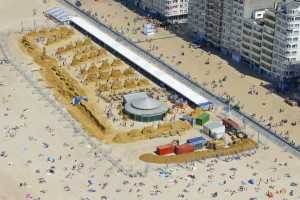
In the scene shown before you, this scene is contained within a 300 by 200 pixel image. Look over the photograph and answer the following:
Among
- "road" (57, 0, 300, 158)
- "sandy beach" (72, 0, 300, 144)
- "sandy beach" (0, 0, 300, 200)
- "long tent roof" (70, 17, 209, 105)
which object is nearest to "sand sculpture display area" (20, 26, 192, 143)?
"long tent roof" (70, 17, 209, 105)

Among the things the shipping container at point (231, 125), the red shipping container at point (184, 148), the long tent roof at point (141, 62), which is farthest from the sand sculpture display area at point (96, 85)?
the red shipping container at point (184, 148)

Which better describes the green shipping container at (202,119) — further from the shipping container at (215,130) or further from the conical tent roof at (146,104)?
the conical tent roof at (146,104)

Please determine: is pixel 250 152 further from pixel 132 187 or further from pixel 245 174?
pixel 132 187

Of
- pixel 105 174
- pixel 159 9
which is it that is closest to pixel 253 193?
pixel 105 174

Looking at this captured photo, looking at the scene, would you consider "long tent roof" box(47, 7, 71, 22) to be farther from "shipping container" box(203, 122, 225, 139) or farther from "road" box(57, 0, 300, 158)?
"shipping container" box(203, 122, 225, 139)

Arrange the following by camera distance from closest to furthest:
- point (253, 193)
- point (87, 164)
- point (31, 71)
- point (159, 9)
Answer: point (253, 193)
point (87, 164)
point (31, 71)
point (159, 9)

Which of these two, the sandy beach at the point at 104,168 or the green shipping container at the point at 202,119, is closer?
the sandy beach at the point at 104,168
